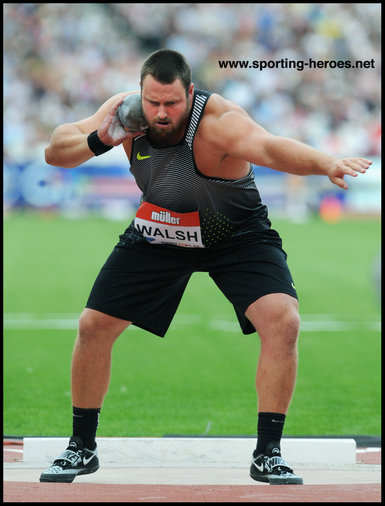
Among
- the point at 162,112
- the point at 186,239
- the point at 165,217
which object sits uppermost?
the point at 162,112

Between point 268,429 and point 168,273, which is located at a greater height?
point 168,273

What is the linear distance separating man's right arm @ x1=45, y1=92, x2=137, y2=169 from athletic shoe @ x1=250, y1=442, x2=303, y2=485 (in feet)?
5.71

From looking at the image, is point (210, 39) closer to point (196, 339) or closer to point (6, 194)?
point (6, 194)

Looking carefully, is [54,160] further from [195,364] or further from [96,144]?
[195,364]

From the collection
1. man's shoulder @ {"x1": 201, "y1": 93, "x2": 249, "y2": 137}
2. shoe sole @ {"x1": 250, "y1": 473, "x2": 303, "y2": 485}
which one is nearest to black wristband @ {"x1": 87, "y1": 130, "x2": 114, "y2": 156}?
man's shoulder @ {"x1": 201, "y1": 93, "x2": 249, "y2": 137}

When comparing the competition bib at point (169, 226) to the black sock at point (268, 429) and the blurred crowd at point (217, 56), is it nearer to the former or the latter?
the black sock at point (268, 429)

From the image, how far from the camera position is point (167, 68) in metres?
4.22

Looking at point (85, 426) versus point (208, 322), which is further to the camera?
point (208, 322)

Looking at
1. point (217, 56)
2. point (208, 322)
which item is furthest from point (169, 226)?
point (217, 56)

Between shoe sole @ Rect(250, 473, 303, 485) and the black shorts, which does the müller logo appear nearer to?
the black shorts

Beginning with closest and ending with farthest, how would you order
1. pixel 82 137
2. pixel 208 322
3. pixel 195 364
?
1. pixel 82 137
2. pixel 195 364
3. pixel 208 322

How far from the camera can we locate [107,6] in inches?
1228

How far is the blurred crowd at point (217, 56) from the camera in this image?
92.2 ft

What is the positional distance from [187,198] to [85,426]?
1343 mm
